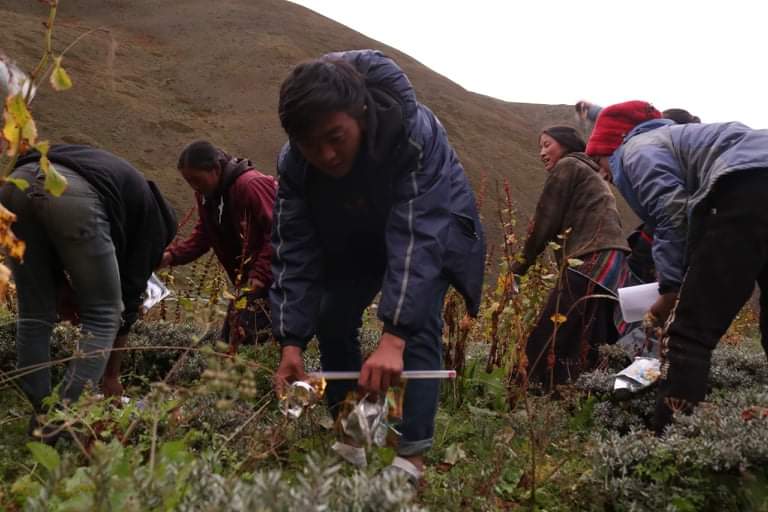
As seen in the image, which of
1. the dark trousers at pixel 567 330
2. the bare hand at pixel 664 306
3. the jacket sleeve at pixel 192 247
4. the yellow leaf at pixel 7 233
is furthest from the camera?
the jacket sleeve at pixel 192 247

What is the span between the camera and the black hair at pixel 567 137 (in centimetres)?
436

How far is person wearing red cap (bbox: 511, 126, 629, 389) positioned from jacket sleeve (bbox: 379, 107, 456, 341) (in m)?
1.77

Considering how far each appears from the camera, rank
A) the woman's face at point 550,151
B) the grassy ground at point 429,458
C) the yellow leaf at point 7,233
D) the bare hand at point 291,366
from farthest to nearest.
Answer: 1. the woman's face at point 550,151
2. the bare hand at point 291,366
3. the yellow leaf at point 7,233
4. the grassy ground at point 429,458

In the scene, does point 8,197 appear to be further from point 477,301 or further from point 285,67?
point 285,67

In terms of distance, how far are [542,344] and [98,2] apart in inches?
1879

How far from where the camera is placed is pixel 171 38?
4069 centimetres

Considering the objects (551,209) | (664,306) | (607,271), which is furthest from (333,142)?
(607,271)

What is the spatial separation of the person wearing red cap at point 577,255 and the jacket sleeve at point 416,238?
177 cm

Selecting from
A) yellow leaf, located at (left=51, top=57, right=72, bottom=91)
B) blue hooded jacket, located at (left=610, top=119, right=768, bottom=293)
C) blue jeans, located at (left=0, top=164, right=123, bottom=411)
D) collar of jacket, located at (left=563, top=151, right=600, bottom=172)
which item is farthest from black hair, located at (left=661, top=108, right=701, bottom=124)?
yellow leaf, located at (left=51, top=57, right=72, bottom=91)

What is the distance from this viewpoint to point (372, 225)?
257cm

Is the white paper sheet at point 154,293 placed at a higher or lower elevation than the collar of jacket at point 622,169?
lower

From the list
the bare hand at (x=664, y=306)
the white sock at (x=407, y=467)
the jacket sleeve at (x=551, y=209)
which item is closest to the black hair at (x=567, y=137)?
the jacket sleeve at (x=551, y=209)

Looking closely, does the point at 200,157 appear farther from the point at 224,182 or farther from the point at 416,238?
the point at 416,238

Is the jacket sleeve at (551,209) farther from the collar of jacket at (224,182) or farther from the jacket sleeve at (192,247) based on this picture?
the jacket sleeve at (192,247)
